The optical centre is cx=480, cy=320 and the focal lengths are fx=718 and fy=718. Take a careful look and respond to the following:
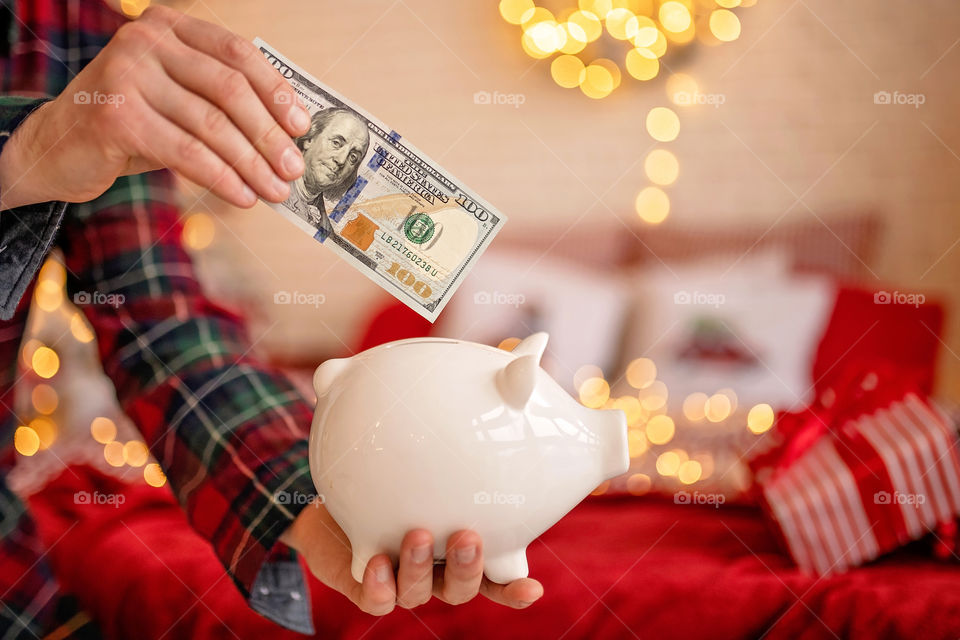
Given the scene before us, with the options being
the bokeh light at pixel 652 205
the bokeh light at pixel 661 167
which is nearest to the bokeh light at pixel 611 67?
the bokeh light at pixel 661 167

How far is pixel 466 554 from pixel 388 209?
0.47 m

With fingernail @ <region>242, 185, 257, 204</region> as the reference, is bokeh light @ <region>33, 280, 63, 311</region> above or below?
below

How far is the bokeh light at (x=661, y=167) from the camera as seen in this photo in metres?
2.31

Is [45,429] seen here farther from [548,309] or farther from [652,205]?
[652,205]

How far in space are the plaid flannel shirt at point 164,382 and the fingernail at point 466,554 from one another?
0.34 m

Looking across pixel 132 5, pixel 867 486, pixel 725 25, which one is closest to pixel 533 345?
pixel 867 486

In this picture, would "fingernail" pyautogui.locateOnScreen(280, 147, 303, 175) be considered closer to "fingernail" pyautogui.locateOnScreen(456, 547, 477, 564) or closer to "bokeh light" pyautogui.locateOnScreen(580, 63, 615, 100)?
"fingernail" pyautogui.locateOnScreen(456, 547, 477, 564)

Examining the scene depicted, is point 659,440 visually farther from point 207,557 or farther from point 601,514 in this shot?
point 207,557

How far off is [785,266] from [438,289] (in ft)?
4.92

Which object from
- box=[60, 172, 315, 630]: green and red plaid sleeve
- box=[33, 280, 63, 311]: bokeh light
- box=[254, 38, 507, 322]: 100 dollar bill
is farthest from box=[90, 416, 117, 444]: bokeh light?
box=[254, 38, 507, 322]: 100 dollar bill

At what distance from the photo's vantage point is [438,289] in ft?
3.13

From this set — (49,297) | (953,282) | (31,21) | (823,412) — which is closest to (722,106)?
(953,282)

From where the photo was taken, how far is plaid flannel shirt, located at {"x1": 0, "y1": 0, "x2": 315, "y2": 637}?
3.29 feet

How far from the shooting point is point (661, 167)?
2324mm
